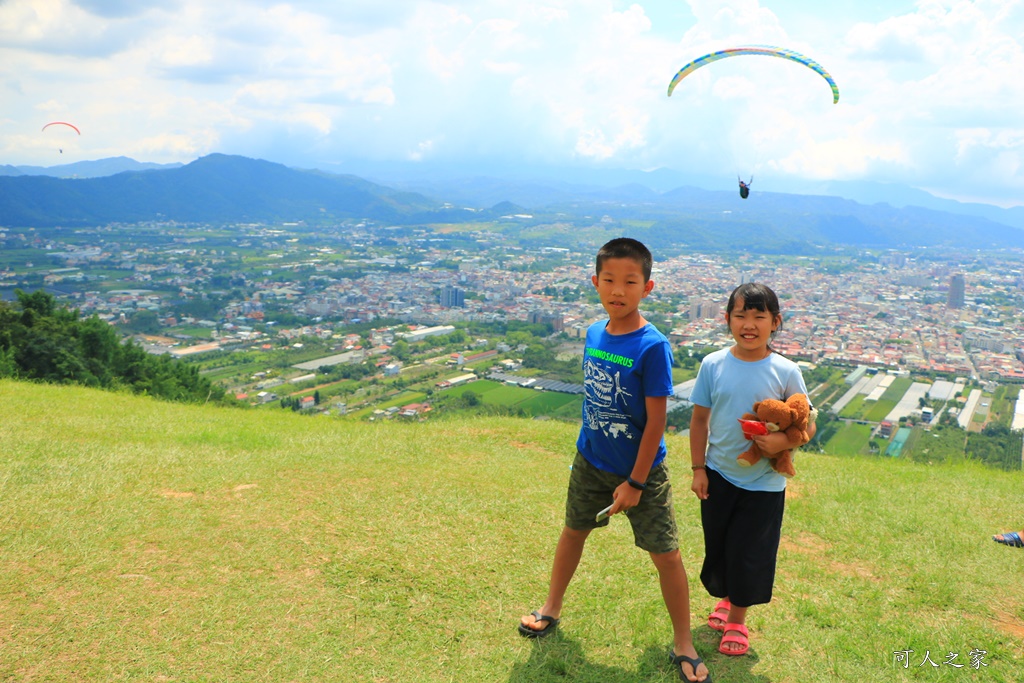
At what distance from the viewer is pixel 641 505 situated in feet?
9.78

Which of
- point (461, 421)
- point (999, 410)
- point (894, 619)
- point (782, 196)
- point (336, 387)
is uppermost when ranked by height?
point (782, 196)

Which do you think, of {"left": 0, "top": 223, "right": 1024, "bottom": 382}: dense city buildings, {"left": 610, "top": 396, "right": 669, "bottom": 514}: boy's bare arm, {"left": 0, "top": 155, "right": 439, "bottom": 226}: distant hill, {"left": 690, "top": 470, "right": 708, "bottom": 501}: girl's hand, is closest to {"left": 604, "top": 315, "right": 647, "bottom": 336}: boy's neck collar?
{"left": 610, "top": 396, "right": 669, "bottom": 514}: boy's bare arm

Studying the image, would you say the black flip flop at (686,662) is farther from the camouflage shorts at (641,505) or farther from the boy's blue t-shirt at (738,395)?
the boy's blue t-shirt at (738,395)

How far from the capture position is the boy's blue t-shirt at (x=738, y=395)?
9.91 ft

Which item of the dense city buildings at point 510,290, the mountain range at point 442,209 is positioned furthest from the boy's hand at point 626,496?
the mountain range at point 442,209

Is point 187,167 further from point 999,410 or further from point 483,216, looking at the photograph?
point 999,410

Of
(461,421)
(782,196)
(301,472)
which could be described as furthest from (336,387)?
(782,196)

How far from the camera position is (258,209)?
383 feet

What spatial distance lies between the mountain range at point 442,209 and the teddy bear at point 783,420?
77.5 metres

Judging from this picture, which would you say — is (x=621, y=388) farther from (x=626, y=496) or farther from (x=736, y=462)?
(x=736, y=462)

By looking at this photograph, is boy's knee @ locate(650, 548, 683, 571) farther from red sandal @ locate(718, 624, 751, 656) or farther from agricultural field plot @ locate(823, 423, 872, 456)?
agricultural field plot @ locate(823, 423, 872, 456)

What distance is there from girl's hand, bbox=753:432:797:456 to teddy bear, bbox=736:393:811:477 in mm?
23

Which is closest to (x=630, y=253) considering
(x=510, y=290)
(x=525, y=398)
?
(x=525, y=398)

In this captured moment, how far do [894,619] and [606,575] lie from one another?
5.22ft
